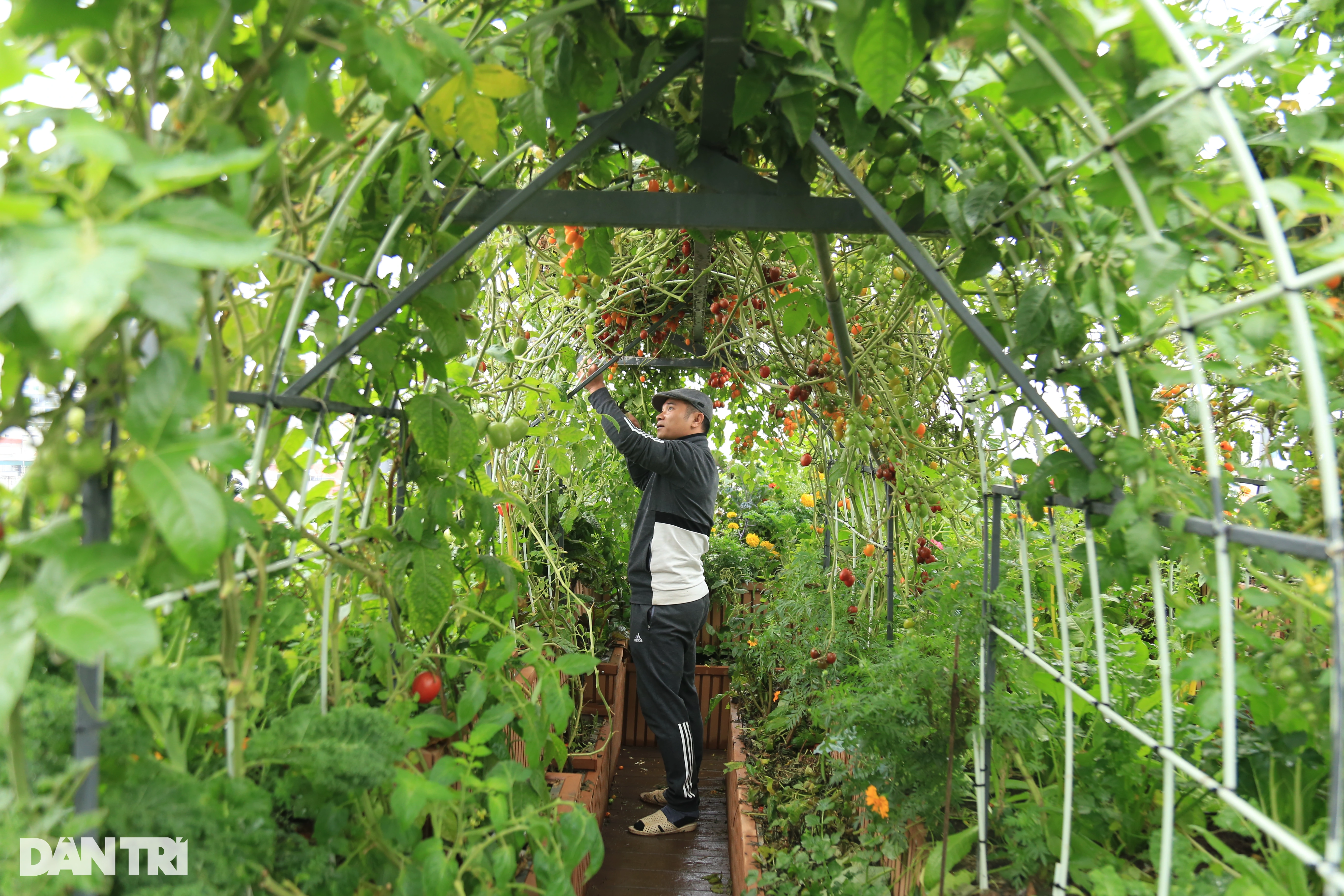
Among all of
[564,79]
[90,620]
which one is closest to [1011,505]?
[564,79]

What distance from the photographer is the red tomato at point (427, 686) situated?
4.42 feet

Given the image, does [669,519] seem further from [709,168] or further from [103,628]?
[103,628]

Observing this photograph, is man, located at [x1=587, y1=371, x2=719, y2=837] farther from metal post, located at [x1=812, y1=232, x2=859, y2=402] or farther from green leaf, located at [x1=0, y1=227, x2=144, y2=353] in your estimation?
green leaf, located at [x1=0, y1=227, x2=144, y2=353]

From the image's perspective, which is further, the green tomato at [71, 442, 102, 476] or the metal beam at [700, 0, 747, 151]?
the metal beam at [700, 0, 747, 151]

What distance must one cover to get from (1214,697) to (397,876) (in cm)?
112

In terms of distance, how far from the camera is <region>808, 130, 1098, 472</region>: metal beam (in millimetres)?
1123

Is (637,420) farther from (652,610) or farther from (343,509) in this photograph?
(343,509)

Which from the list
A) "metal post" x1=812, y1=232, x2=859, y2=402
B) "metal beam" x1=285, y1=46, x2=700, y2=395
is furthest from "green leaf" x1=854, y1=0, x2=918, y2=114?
"metal post" x1=812, y1=232, x2=859, y2=402

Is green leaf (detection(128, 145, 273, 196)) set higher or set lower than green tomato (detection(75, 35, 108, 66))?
lower

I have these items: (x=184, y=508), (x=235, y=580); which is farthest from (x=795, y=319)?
(x=184, y=508)

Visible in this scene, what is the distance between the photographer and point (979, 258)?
48.7 inches

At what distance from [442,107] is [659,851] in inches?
105

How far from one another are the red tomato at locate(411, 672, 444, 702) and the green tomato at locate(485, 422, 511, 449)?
52 centimetres

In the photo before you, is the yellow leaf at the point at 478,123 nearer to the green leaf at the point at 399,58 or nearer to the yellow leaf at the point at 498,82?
the yellow leaf at the point at 498,82
